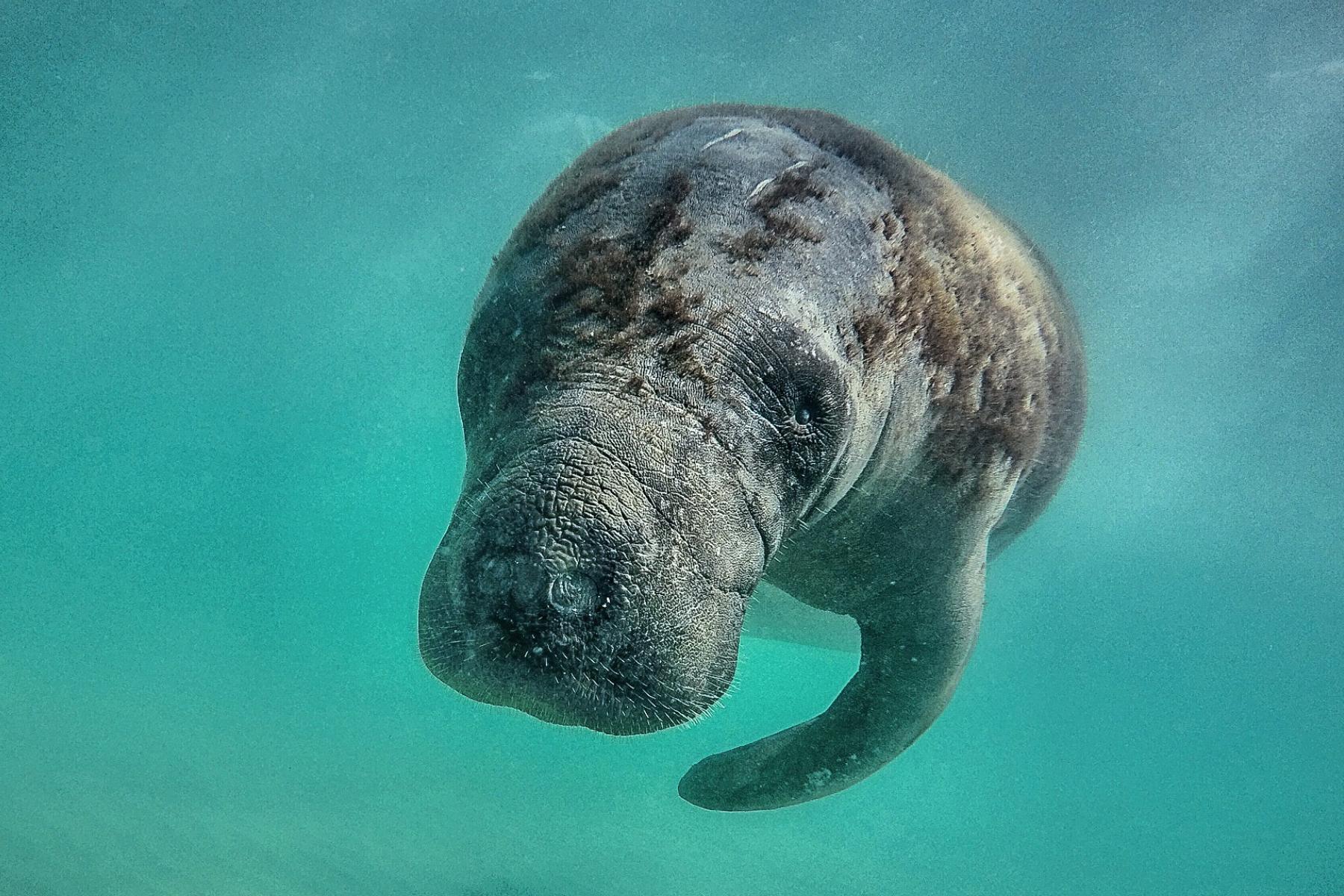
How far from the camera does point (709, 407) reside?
77.9 inches

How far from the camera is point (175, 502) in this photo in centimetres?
6153

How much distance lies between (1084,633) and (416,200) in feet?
105

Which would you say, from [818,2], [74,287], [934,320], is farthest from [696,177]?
[74,287]

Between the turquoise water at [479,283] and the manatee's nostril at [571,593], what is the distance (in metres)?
8.89

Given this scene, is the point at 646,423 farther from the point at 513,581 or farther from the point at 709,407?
the point at 513,581

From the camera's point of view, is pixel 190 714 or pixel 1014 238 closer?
pixel 1014 238

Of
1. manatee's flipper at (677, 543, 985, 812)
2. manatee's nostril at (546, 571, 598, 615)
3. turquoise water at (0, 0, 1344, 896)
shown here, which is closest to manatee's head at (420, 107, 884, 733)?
manatee's nostril at (546, 571, 598, 615)

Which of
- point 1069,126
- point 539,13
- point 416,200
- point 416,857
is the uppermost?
point 416,200

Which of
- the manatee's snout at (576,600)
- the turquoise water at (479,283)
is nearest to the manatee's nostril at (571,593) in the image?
the manatee's snout at (576,600)

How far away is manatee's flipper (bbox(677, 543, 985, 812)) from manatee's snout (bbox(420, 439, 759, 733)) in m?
2.21

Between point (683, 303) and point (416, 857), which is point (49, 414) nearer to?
point (416, 857)

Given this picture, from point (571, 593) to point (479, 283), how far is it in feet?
55.4

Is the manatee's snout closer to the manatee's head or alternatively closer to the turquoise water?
the manatee's head

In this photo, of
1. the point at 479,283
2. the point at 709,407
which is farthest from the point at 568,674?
the point at 479,283
